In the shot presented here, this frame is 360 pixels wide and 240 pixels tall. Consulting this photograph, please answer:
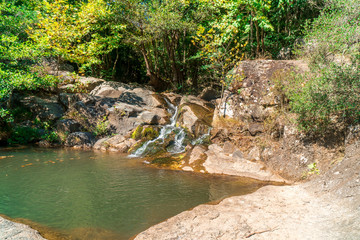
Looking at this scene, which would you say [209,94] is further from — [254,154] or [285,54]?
A: [254,154]

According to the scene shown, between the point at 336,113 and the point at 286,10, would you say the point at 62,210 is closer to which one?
the point at 336,113

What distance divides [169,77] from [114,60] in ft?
17.6

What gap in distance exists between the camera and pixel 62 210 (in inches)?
208

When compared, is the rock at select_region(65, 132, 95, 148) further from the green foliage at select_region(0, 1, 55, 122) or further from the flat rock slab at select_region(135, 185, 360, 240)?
the flat rock slab at select_region(135, 185, 360, 240)

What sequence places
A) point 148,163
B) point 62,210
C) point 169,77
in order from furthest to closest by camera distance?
1. point 169,77
2. point 148,163
3. point 62,210

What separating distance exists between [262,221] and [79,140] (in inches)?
432

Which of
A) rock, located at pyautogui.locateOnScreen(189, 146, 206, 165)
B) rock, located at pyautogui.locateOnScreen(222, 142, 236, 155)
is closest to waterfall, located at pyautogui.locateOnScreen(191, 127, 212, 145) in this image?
rock, located at pyautogui.locateOnScreen(189, 146, 206, 165)

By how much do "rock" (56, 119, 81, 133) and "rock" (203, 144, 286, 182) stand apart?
27.0 feet

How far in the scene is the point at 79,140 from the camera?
41.4 ft

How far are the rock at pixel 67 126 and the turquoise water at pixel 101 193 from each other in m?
3.51

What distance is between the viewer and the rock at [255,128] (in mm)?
8769

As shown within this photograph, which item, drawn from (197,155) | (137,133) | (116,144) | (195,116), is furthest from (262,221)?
(116,144)

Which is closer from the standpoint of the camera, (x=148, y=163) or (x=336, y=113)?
(x=336, y=113)

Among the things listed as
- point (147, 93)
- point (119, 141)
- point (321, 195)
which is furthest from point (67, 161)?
point (321, 195)
